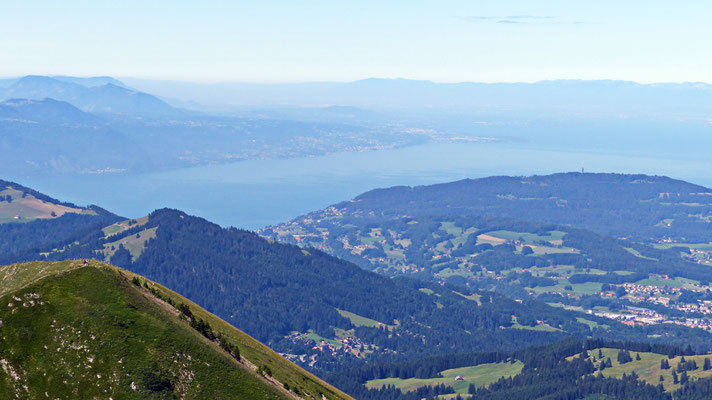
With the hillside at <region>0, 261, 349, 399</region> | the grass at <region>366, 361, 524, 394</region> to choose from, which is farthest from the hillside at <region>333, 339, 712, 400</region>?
the hillside at <region>0, 261, 349, 399</region>

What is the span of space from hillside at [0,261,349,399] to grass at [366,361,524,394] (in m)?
116

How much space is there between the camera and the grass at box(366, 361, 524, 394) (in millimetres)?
183250

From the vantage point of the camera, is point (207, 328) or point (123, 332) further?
point (207, 328)

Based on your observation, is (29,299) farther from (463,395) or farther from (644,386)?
(644,386)

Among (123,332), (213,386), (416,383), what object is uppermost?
(123,332)

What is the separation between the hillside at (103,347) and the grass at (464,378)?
11636 cm

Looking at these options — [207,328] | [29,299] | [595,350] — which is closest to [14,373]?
[29,299]

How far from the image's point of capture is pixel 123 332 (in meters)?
65.6

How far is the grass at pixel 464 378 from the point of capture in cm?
18325

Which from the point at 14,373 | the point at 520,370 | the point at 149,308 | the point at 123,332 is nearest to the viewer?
the point at 14,373

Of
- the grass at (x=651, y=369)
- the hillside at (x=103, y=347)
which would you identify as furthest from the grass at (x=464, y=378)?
the hillside at (x=103, y=347)

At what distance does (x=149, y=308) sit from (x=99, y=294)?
4702 millimetres

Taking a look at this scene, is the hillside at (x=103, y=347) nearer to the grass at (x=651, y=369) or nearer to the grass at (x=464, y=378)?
the grass at (x=464, y=378)

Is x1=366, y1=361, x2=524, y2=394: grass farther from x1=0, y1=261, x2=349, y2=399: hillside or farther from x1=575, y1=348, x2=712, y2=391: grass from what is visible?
x1=0, y1=261, x2=349, y2=399: hillside
